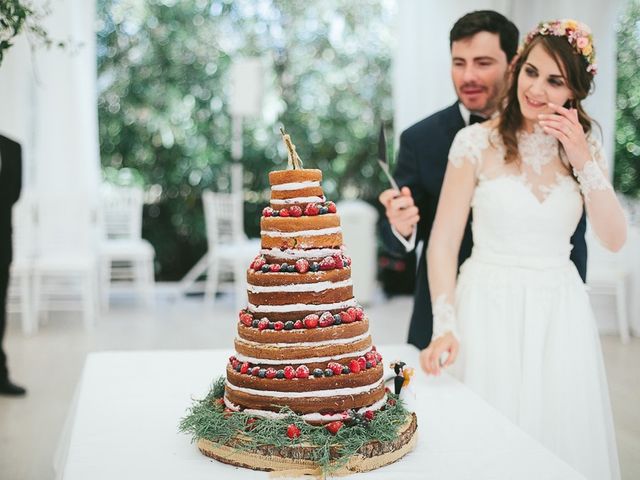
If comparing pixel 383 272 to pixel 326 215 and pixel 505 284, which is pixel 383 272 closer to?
pixel 505 284

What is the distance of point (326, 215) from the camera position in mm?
1559

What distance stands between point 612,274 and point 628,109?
2479 millimetres

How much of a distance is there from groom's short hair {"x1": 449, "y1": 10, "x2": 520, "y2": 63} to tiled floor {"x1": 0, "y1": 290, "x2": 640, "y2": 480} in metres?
1.88

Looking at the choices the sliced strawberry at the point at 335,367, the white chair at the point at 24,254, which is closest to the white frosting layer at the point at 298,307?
the sliced strawberry at the point at 335,367

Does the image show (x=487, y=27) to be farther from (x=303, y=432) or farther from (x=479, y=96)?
(x=303, y=432)

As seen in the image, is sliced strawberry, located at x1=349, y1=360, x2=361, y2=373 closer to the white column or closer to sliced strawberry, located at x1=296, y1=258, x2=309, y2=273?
sliced strawberry, located at x1=296, y1=258, x2=309, y2=273

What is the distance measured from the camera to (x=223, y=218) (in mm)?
7438

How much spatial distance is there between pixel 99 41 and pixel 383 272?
3.95 m

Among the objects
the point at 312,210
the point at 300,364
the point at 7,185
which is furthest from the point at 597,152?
the point at 7,185

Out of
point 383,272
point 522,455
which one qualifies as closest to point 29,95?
point 383,272

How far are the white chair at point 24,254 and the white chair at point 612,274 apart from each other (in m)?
4.34

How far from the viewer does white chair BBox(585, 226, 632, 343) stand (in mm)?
5977

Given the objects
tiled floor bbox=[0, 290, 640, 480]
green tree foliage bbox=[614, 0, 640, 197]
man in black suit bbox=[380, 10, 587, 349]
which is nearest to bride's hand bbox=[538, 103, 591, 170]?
man in black suit bbox=[380, 10, 587, 349]

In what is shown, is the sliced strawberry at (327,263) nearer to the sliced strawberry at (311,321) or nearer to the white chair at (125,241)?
the sliced strawberry at (311,321)
